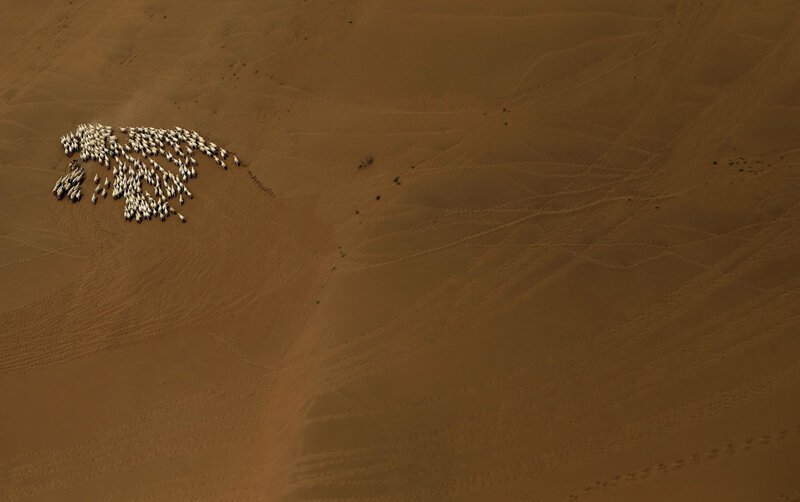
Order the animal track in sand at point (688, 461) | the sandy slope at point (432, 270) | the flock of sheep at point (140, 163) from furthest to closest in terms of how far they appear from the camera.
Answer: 1. the flock of sheep at point (140, 163)
2. the sandy slope at point (432, 270)
3. the animal track in sand at point (688, 461)

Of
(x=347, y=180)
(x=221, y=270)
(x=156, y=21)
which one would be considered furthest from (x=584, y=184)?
(x=156, y=21)

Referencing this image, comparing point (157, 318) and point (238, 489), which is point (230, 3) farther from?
point (238, 489)

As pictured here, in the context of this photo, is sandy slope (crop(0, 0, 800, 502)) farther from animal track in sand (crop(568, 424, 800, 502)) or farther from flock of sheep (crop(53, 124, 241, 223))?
flock of sheep (crop(53, 124, 241, 223))

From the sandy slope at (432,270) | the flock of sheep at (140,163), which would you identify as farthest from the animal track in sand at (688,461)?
the flock of sheep at (140,163)

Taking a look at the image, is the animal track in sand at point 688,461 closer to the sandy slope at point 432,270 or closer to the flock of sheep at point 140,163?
the sandy slope at point 432,270

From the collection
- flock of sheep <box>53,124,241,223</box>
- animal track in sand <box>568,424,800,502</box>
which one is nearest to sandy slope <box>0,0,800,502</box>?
animal track in sand <box>568,424,800,502</box>

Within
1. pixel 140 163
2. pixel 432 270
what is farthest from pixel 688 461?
pixel 140 163
